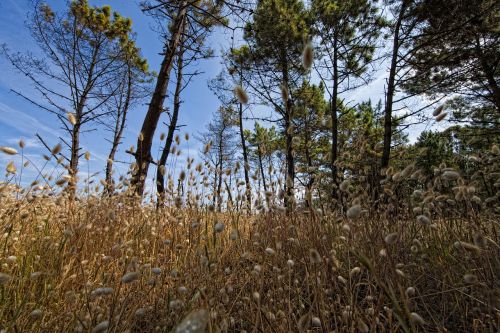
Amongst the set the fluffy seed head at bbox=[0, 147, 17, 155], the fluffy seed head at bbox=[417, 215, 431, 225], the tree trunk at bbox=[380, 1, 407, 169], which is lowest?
the fluffy seed head at bbox=[417, 215, 431, 225]

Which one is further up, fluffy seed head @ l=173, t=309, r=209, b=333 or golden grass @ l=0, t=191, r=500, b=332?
fluffy seed head @ l=173, t=309, r=209, b=333

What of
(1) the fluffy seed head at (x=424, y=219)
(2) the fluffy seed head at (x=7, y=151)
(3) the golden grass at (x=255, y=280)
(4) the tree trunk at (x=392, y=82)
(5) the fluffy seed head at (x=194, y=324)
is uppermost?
(4) the tree trunk at (x=392, y=82)

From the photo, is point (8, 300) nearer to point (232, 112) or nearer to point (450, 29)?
point (450, 29)

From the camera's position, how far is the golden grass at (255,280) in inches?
51.5

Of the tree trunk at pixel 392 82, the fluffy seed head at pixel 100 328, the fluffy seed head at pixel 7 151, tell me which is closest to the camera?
the fluffy seed head at pixel 100 328

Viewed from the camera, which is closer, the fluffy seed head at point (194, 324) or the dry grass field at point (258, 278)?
the fluffy seed head at point (194, 324)

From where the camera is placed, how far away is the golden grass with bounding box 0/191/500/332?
131 cm

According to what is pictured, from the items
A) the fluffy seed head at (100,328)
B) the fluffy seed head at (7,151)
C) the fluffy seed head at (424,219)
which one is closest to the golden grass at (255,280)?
the fluffy seed head at (100,328)

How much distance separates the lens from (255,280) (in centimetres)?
214

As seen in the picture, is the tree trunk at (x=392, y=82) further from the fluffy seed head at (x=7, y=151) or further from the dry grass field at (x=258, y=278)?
the fluffy seed head at (x=7, y=151)

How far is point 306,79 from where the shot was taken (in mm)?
11430

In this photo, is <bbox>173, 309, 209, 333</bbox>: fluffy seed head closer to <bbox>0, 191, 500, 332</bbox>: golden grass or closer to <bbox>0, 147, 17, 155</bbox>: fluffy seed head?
<bbox>0, 191, 500, 332</bbox>: golden grass

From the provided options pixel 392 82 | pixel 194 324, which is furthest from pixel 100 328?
pixel 392 82

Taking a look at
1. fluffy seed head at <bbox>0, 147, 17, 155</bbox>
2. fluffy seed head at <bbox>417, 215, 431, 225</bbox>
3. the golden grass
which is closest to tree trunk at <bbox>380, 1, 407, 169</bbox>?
the golden grass
